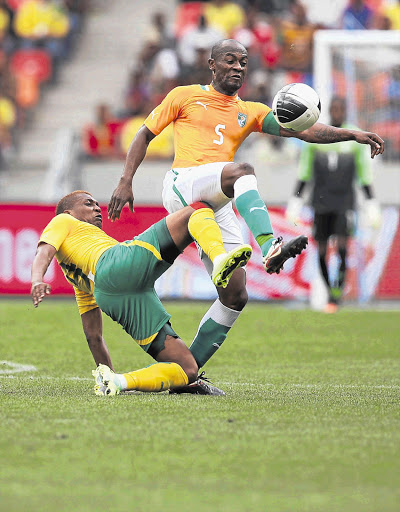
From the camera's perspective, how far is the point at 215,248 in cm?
552

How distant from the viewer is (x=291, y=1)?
19.8 m

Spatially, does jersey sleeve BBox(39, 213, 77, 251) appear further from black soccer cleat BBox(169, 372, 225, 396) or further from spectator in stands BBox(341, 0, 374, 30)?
spectator in stands BBox(341, 0, 374, 30)

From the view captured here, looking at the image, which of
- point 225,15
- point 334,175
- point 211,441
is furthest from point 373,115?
point 211,441

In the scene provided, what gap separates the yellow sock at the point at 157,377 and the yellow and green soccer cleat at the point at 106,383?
0.07 meters

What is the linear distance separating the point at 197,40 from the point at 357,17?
285cm

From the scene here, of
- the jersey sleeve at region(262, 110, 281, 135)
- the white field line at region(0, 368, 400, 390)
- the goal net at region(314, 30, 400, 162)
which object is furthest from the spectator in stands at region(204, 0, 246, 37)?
the white field line at region(0, 368, 400, 390)

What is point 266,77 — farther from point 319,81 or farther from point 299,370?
point 299,370

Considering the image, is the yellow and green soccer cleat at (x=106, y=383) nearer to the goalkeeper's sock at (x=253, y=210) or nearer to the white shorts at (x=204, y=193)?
the white shorts at (x=204, y=193)

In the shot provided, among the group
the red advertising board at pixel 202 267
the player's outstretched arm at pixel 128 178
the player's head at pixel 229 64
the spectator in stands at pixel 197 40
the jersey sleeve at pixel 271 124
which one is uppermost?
the spectator in stands at pixel 197 40

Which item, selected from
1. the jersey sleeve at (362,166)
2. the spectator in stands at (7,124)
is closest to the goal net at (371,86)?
the jersey sleeve at (362,166)

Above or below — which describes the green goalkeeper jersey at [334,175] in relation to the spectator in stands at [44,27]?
below

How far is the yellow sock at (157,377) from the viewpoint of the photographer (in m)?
5.64

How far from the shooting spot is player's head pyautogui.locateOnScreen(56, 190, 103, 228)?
630cm

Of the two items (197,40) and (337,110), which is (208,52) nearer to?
(197,40)
